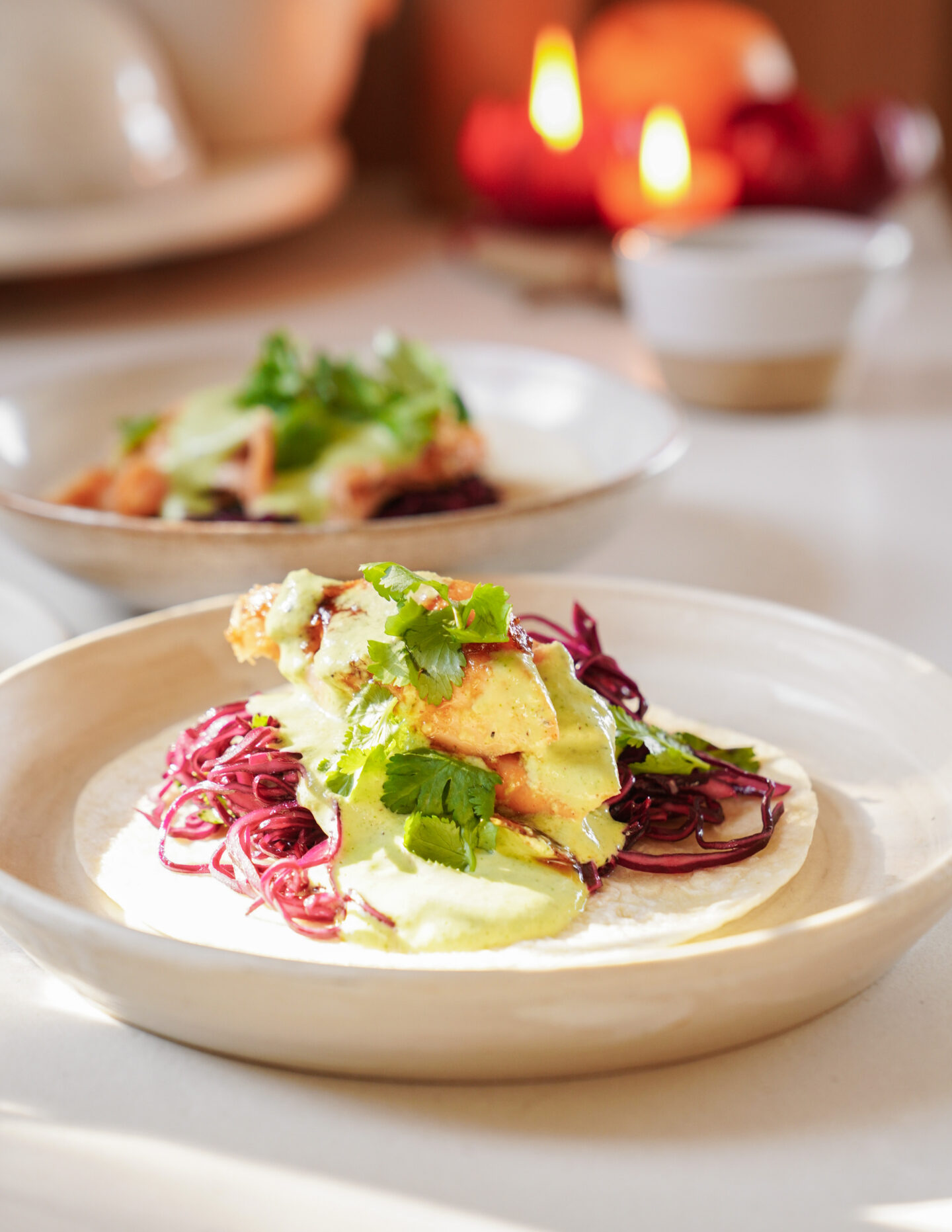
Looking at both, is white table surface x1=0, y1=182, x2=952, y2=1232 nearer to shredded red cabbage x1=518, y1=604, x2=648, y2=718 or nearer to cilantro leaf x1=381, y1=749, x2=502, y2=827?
cilantro leaf x1=381, y1=749, x2=502, y2=827

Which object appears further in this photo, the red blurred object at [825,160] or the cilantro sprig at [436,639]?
the red blurred object at [825,160]

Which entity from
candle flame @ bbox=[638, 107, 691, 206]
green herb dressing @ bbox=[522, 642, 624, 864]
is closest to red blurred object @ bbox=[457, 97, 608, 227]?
candle flame @ bbox=[638, 107, 691, 206]

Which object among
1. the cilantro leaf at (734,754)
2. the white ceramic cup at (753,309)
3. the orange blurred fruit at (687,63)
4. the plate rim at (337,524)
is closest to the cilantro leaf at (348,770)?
the cilantro leaf at (734,754)

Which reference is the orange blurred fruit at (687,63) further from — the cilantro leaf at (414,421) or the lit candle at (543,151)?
the cilantro leaf at (414,421)

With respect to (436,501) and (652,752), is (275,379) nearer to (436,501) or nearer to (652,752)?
(436,501)

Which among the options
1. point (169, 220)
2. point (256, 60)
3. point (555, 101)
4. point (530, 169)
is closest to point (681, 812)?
point (169, 220)
